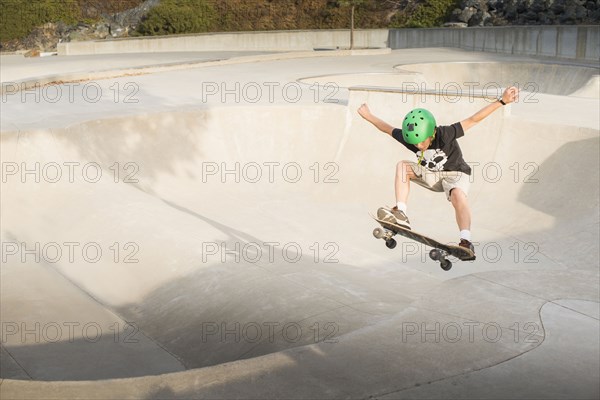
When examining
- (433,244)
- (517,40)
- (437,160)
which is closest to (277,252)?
(433,244)

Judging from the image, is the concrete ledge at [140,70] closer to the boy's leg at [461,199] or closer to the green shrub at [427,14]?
the green shrub at [427,14]

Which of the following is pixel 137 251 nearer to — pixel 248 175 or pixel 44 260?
pixel 44 260

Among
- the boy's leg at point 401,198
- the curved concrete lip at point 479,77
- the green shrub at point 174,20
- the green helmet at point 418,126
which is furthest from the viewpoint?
the green shrub at point 174,20

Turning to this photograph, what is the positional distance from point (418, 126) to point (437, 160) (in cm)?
61

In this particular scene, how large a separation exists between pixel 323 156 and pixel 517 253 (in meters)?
6.25

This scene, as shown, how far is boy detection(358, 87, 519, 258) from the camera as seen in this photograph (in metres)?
7.04

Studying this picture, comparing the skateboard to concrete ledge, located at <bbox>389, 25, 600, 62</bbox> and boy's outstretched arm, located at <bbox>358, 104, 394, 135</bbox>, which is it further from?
concrete ledge, located at <bbox>389, 25, 600, 62</bbox>

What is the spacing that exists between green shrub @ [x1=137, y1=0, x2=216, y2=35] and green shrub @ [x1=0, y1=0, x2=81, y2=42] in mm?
5117

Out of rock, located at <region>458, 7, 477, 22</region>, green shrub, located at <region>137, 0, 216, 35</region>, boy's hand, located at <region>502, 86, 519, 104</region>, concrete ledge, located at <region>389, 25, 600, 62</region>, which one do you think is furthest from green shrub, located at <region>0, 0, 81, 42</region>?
boy's hand, located at <region>502, 86, 519, 104</region>

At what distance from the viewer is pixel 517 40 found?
36.9m

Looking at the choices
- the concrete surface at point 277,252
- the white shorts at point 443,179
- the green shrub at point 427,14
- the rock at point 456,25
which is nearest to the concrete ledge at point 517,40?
the rock at point 456,25

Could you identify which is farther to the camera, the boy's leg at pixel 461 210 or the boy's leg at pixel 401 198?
the boy's leg at pixel 401 198

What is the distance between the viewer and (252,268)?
11398 mm

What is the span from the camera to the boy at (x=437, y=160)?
23.1 ft
